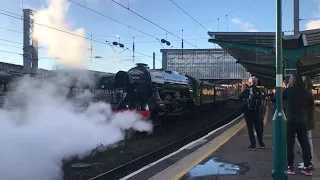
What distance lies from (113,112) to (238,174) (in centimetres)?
1027

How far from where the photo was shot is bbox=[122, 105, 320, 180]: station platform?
664cm

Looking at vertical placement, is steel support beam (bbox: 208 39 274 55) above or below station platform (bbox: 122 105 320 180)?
above

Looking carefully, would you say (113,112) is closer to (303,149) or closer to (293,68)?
(303,149)

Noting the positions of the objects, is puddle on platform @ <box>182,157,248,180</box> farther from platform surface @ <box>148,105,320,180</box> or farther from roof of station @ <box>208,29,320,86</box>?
roof of station @ <box>208,29,320,86</box>

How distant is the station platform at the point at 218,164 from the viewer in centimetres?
664

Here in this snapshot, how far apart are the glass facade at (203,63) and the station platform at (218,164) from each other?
51594 millimetres

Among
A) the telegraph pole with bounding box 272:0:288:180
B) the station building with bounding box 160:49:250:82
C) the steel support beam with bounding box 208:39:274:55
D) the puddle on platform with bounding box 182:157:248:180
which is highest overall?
the station building with bounding box 160:49:250:82

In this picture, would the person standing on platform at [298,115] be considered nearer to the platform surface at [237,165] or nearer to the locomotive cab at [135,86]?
the platform surface at [237,165]

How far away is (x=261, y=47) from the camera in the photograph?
23094 millimetres

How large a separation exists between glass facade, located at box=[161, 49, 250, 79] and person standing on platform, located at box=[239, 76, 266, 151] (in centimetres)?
5148

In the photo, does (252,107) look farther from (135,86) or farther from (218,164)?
(135,86)

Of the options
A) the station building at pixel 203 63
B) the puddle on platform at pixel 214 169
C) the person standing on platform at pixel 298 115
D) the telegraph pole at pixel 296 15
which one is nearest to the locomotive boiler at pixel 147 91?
the puddle on platform at pixel 214 169

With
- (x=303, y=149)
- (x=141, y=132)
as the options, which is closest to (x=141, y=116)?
(x=141, y=132)

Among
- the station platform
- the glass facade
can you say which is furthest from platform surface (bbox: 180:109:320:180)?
the glass facade
